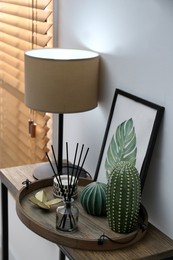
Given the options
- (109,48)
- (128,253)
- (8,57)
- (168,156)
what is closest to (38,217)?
(128,253)

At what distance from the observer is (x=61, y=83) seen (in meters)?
1.58

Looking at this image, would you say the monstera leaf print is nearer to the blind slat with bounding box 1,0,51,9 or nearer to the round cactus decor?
the round cactus decor

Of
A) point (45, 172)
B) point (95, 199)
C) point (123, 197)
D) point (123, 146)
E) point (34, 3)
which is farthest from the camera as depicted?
point (34, 3)

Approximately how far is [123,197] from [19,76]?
1.26 m

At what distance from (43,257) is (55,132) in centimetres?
62

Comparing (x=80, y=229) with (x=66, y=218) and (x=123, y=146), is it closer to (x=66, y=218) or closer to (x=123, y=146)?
(x=66, y=218)

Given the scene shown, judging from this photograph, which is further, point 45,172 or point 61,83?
point 45,172

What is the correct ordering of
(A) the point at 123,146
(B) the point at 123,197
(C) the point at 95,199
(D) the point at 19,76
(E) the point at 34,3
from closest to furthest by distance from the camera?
(B) the point at 123,197
(C) the point at 95,199
(A) the point at 123,146
(E) the point at 34,3
(D) the point at 19,76

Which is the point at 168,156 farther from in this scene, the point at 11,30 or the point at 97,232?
the point at 11,30

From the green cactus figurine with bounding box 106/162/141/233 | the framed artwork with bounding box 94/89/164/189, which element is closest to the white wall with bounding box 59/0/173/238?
the framed artwork with bounding box 94/89/164/189

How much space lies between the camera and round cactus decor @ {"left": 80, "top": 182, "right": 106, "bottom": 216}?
4.73ft

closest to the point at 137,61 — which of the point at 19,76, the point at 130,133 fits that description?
the point at 130,133

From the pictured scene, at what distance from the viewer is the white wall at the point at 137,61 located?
140 cm

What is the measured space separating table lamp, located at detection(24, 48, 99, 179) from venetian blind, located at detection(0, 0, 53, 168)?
49 cm
